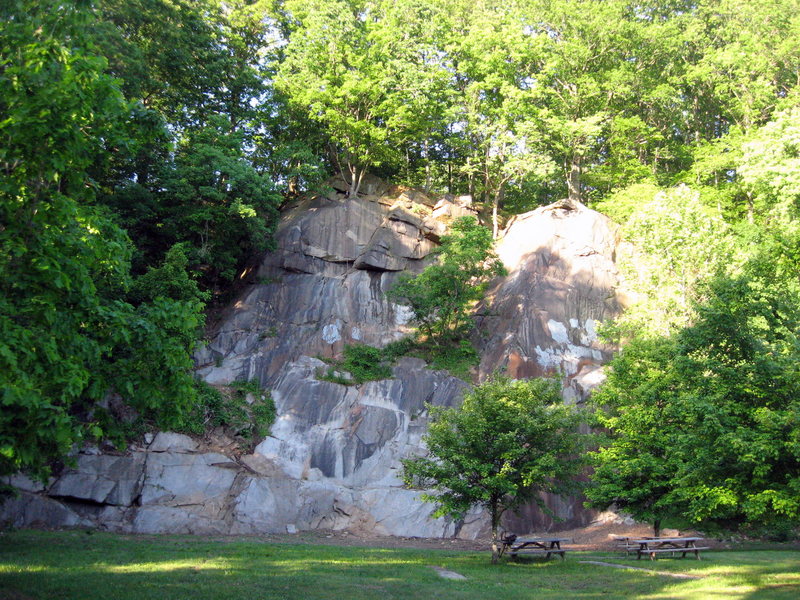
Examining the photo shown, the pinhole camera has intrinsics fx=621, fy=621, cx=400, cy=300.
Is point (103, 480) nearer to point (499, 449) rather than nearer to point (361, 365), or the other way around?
point (361, 365)

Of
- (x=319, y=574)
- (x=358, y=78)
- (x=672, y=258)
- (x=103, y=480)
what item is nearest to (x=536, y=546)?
(x=319, y=574)

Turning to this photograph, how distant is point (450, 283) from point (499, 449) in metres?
13.6

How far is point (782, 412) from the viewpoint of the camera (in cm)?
1239

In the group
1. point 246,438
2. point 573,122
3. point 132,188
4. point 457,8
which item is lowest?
point 246,438

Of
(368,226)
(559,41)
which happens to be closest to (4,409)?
(368,226)

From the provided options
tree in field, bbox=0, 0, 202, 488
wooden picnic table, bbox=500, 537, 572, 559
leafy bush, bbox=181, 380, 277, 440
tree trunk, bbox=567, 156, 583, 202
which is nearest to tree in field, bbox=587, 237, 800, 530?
wooden picnic table, bbox=500, 537, 572, 559

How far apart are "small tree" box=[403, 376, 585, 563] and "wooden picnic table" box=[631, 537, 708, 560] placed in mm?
2856

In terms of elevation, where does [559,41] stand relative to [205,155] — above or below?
above

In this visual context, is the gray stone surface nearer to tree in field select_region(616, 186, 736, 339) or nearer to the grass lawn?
the grass lawn

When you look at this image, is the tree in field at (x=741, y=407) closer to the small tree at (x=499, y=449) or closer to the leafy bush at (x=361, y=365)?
the small tree at (x=499, y=449)

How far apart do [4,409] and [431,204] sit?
34381 millimetres

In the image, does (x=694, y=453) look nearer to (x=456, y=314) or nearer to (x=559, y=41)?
(x=456, y=314)

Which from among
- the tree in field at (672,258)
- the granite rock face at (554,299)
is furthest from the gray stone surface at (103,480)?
the tree in field at (672,258)

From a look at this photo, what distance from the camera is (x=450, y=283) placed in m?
30.3
